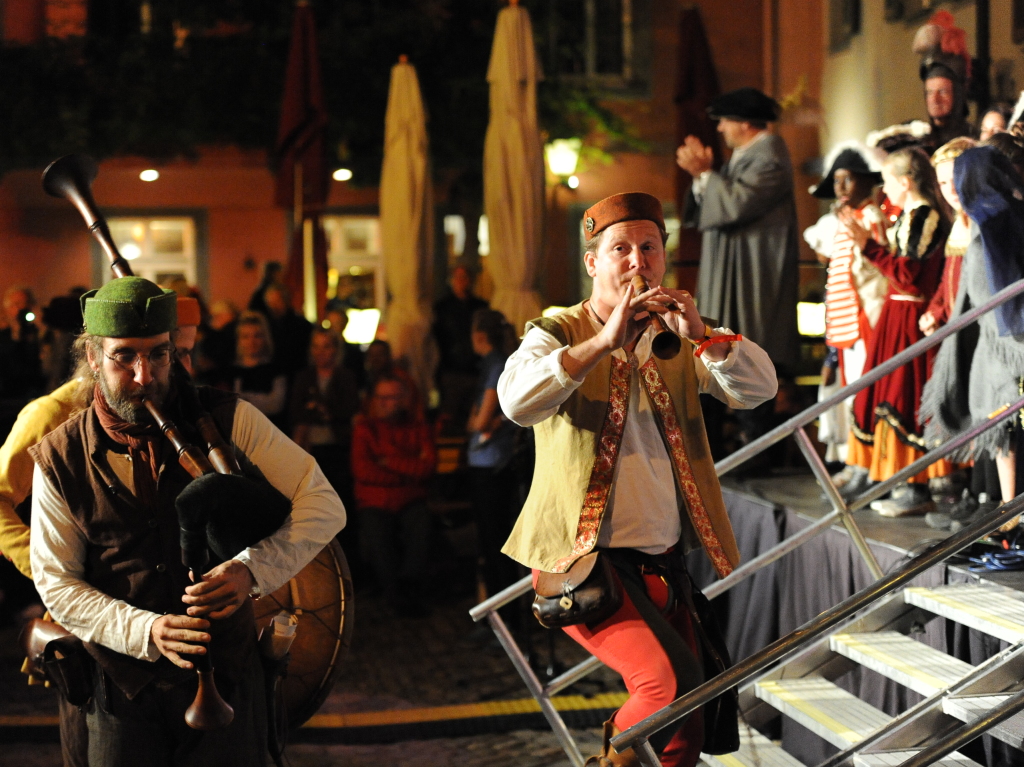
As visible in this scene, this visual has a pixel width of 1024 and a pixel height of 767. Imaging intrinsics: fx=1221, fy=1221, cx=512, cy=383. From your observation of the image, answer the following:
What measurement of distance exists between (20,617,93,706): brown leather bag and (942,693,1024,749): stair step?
2.46 meters

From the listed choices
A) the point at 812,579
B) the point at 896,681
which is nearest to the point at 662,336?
the point at 896,681

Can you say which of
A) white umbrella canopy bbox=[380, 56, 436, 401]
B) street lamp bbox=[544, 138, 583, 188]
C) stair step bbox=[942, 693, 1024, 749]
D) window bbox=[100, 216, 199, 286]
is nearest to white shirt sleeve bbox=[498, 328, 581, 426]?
stair step bbox=[942, 693, 1024, 749]

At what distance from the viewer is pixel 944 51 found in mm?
6984

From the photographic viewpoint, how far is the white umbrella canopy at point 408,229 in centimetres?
1012

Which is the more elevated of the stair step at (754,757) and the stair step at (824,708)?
the stair step at (824,708)

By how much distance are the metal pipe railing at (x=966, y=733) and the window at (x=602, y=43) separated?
43.1 feet

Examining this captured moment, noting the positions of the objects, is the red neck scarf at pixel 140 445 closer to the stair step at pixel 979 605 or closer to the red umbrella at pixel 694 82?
the stair step at pixel 979 605

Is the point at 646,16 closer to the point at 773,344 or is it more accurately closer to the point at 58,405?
the point at 773,344

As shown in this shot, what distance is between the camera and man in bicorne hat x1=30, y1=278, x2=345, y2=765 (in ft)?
9.72

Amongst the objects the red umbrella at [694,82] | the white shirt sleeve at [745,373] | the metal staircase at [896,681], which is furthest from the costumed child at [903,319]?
the red umbrella at [694,82]

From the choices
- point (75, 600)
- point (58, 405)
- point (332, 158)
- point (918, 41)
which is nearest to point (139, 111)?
point (332, 158)

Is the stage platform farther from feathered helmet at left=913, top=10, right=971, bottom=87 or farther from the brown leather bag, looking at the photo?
the brown leather bag

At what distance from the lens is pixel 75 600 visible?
2.92m

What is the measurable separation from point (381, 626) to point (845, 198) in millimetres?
3698
